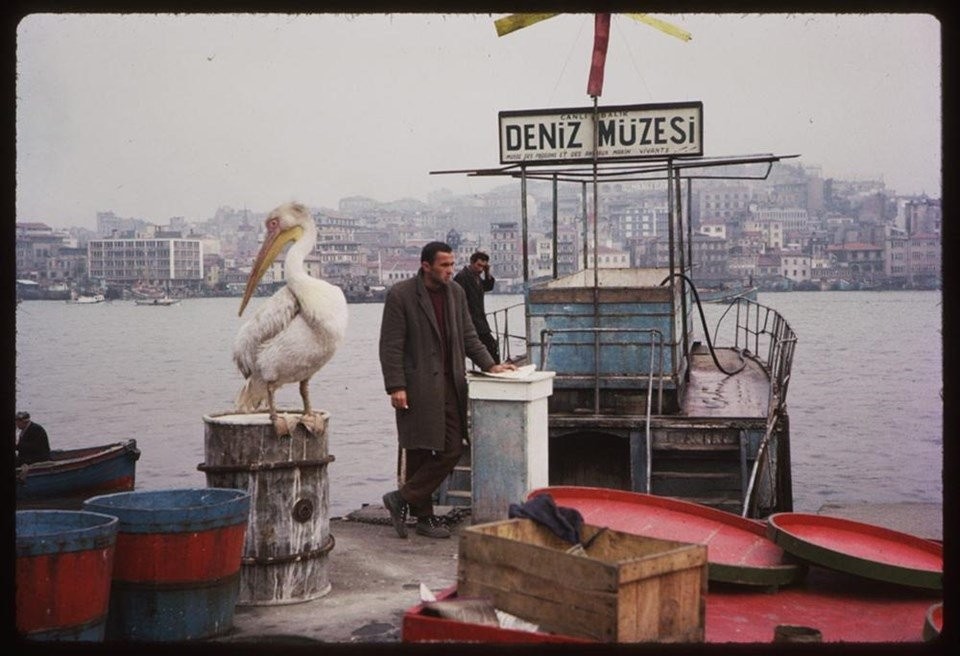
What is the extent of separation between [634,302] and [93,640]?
8.12 m

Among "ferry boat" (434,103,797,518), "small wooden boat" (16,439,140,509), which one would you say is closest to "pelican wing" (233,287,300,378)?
"ferry boat" (434,103,797,518)

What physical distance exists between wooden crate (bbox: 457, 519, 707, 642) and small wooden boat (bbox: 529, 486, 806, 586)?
0.95 metres

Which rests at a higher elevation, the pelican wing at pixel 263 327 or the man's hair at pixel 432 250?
the man's hair at pixel 432 250

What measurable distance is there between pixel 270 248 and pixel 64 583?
11.9 feet

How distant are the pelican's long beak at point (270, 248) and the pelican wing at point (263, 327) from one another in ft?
1.29

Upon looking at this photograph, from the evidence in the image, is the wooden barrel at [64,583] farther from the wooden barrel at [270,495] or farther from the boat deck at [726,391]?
the boat deck at [726,391]

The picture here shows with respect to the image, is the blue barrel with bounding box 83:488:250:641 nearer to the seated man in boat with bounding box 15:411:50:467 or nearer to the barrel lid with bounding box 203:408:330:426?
the barrel lid with bounding box 203:408:330:426

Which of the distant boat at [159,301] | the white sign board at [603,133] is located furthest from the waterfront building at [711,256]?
the white sign board at [603,133]

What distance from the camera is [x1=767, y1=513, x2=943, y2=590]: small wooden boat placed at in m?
5.57

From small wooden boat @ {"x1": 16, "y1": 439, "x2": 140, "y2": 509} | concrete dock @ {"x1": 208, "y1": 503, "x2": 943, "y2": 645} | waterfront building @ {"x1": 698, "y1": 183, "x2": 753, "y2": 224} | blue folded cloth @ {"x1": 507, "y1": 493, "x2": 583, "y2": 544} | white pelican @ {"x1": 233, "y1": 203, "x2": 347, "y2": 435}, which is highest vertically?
waterfront building @ {"x1": 698, "y1": 183, "x2": 753, "y2": 224}

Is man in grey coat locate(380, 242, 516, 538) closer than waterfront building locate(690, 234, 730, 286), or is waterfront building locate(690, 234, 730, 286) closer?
man in grey coat locate(380, 242, 516, 538)

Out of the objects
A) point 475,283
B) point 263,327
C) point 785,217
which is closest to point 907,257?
point 785,217

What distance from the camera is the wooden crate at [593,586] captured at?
4422 millimetres

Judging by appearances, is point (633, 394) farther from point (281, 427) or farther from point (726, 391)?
point (281, 427)
